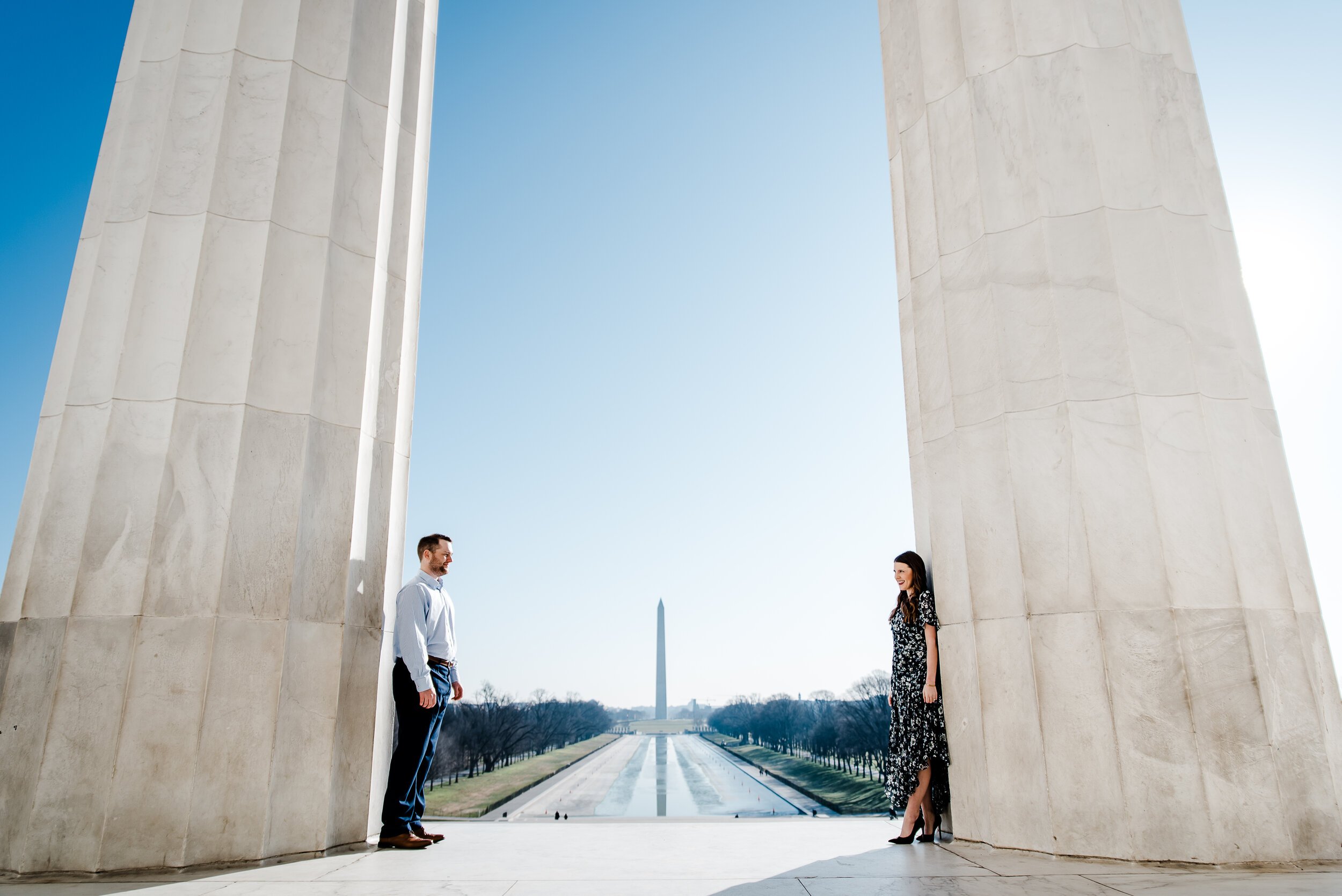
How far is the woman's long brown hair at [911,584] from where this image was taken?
10.1 metres

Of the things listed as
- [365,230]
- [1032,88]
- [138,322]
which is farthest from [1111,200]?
[138,322]

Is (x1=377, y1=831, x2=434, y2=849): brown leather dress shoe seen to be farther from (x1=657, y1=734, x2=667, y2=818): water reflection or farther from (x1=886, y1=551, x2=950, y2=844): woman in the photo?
(x1=657, y1=734, x2=667, y2=818): water reflection

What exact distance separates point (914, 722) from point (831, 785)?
118 m

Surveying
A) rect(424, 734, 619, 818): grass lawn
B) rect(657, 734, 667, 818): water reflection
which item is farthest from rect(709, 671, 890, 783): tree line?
rect(424, 734, 619, 818): grass lawn

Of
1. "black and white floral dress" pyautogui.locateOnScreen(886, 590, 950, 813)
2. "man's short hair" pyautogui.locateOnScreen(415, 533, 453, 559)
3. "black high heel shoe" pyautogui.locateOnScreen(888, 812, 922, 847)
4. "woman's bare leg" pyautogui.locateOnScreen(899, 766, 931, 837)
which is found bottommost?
"black high heel shoe" pyautogui.locateOnScreen(888, 812, 922, 847)

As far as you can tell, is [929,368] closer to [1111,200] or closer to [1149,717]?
[1111,200]

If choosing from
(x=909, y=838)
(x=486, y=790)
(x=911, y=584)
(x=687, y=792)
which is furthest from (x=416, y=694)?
(x=687, y=792)

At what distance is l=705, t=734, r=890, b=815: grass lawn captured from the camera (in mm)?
94812

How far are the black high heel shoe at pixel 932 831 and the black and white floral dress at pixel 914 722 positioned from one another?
0.13 m

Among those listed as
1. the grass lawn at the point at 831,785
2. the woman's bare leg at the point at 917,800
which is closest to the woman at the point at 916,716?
the woman's bare leg at the point at 917,800

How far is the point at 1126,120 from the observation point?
32.4 ft

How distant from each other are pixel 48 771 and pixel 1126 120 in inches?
572

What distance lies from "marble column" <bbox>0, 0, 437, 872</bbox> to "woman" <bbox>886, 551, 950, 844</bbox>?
6.56 metres

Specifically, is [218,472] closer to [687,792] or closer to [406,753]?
[406,753]
